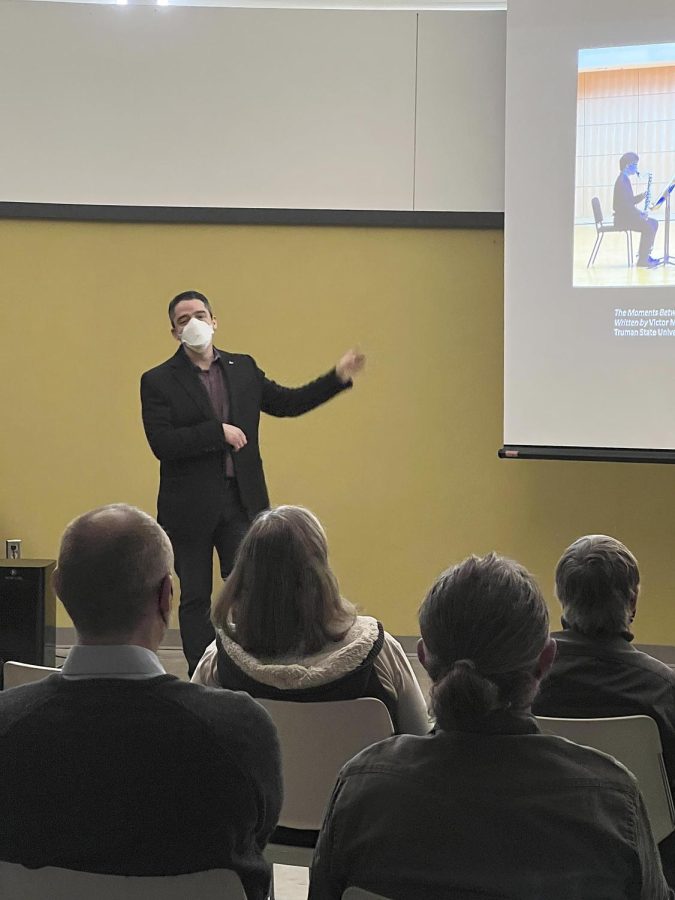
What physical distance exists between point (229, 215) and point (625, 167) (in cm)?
190

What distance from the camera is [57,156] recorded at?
17.6 feet

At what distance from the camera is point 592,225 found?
4.84 meters

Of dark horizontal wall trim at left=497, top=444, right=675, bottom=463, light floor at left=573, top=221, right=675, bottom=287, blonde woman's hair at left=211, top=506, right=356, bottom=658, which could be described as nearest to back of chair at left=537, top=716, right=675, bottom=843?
blonde woman's hair at left=211, top=506, right=356, bottom=658

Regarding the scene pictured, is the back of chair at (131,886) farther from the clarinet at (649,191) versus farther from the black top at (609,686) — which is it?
the clarinet at (649,191)

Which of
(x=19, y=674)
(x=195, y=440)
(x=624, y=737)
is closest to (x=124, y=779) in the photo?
(x=19, y=674)

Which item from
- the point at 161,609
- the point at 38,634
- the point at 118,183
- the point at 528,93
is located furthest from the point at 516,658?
the point at 118,183

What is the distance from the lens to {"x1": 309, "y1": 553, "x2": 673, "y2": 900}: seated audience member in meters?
1.21

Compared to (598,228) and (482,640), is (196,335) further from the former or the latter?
(482,640)

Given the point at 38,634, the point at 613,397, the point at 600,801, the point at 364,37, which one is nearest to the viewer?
the point at 600,801

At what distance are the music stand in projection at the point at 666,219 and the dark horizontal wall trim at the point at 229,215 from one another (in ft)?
3.00

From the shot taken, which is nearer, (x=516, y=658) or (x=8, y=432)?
(x=516, y=658)

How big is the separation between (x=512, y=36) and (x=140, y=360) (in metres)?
2.34

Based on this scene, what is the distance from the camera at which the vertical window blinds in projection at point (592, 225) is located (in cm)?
475

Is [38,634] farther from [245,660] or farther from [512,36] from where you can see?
[512,36]
